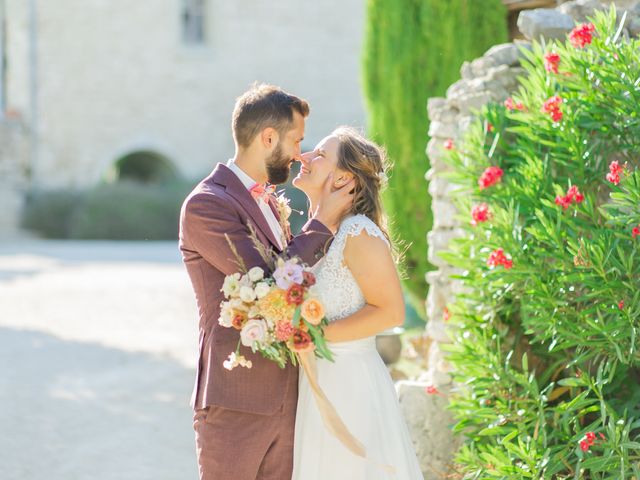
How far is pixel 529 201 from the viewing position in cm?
401

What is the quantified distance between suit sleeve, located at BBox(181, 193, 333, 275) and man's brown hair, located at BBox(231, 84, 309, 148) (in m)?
0.28

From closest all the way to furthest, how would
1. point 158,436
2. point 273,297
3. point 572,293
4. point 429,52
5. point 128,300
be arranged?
point 273,297, point 572,293, point 158,436, point 429,52, point 128,300

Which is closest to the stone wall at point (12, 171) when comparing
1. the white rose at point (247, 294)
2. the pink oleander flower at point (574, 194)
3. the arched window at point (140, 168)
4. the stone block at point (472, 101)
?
the arched window at point (140, 168)

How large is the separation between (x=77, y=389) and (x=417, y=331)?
10.4 ft

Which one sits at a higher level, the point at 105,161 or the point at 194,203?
the point at 194,203

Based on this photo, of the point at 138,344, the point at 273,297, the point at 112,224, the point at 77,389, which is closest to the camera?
the point at 273,297

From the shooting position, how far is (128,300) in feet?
35.7

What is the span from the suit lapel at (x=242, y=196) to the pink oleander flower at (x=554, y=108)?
4.58 ft

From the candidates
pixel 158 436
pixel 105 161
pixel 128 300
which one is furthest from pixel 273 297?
pixel 105 161

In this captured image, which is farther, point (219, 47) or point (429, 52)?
point (219, 47)

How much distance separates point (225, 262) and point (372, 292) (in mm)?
473

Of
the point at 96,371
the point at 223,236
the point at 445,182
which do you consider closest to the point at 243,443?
the point at 223,236

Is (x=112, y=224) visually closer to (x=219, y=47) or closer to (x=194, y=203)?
(x=219, y=47)

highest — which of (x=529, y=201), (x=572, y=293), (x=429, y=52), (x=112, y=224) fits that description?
(x=429, y=52)
